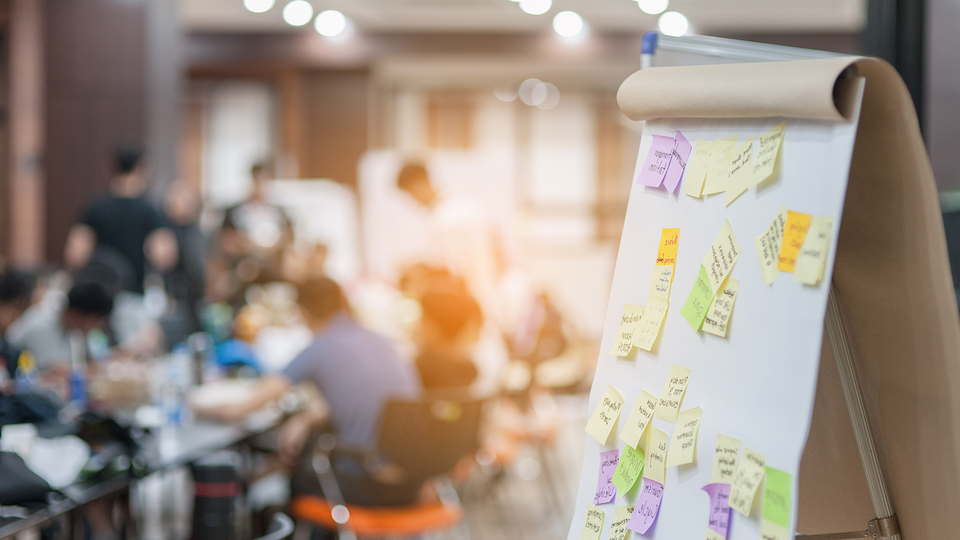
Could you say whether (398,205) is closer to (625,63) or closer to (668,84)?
(625,63)

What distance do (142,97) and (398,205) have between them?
261 centimetres

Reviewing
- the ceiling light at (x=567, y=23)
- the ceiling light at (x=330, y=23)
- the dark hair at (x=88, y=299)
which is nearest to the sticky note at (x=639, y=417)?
the dark hair at (x=88, y=299)

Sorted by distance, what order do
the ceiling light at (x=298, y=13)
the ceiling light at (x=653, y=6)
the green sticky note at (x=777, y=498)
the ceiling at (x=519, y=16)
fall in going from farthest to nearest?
the ceiling light at (x=298, y=13) < the ceiling at (x=519, y=16) < the ceiling light at (x=653, y=6) < the green sticky note at (x=777, y=498)

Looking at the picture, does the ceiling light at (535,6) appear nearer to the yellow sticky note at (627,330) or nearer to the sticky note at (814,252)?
the yellow sticky note at (627,330)

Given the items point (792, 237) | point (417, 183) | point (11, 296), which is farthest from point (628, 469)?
point (417, 183)

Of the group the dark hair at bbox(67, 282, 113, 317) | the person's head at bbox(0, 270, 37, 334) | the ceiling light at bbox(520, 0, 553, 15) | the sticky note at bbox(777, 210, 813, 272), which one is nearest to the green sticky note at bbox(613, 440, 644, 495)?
the sticky note at bbox(777, 210, 813, 272)

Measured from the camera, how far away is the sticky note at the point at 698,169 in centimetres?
121

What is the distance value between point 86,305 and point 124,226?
1884 millimetres

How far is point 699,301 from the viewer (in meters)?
1.18

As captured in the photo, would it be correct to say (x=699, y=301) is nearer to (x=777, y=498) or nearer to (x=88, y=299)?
(x=777, y=498)

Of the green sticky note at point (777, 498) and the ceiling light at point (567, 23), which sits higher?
the ceiling light at point (567, 23)

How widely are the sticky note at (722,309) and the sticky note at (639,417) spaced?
0.15 metres

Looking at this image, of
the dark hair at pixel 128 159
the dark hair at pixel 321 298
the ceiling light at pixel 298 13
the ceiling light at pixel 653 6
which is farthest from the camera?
the ceiling light at pixel 298 13

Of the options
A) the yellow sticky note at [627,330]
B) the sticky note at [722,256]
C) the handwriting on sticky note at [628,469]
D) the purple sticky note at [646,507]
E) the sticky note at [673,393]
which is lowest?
the purple sticky note at [646,507]
